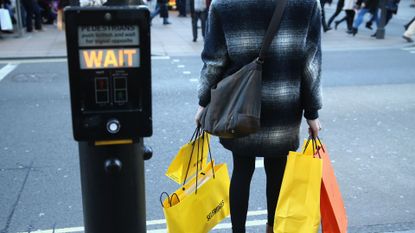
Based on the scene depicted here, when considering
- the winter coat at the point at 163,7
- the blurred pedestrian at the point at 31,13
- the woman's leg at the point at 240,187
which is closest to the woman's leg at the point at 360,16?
the winter coat at the point at 163,7

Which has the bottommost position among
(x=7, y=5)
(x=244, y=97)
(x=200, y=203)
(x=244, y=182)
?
(x=7, y=5)

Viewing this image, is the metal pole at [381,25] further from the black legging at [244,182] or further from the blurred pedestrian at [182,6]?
the black legging at [244,182]

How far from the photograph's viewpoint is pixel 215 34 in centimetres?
262

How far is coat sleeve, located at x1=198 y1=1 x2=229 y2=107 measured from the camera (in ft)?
8.54

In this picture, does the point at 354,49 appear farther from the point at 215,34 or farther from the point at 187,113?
the point at 215,34

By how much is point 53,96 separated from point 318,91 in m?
5.49

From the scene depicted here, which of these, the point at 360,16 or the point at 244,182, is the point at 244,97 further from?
the point at 360,16

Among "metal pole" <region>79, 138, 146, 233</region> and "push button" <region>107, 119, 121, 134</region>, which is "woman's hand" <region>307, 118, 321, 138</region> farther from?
"push button" <region>107, 119, 121, 134</region>

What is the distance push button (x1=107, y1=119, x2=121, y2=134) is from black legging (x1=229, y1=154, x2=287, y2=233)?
97 centimetres

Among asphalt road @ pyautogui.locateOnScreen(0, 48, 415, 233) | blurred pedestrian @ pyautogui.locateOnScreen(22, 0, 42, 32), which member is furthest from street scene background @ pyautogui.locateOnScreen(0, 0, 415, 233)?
blurred pedestrian @ pyautogui.locateOnScreen(22, 0, 42, 32)

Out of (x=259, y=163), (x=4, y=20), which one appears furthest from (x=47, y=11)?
(x=259, y=163)

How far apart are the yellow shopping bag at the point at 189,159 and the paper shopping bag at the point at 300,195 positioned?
0.55 metres

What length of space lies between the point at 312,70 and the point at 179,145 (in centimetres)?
292

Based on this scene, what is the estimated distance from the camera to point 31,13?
1470 centimetres
